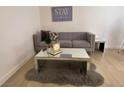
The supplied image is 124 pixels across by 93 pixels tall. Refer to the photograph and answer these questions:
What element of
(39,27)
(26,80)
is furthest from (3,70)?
(39,27)

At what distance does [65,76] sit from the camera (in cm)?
257

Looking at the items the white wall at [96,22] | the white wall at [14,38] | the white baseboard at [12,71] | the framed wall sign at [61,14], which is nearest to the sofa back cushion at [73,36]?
the white wall at [96,22]

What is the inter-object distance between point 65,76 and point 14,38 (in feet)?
4.56

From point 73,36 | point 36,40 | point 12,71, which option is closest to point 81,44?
point 73,36

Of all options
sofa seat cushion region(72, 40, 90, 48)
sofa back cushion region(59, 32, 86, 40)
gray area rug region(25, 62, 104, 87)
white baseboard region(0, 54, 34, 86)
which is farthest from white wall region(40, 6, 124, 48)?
gray area rug region(25, 62, 104, 87)

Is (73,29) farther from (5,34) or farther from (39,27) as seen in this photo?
(5,34)

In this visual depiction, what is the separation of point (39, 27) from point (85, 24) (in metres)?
1.70

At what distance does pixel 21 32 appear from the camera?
3168 millimetres

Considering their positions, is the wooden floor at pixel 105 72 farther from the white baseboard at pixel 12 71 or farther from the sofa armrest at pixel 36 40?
the sofa armrest at pixel 36 40

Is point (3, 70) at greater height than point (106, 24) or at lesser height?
lesser

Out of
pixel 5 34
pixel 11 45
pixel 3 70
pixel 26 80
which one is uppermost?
pixel 5 34

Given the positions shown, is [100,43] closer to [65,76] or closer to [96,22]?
[96,22]

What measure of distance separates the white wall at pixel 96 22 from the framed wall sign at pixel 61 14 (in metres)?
0.15

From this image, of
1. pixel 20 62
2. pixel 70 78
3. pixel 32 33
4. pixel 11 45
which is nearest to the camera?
pixel 70 78
